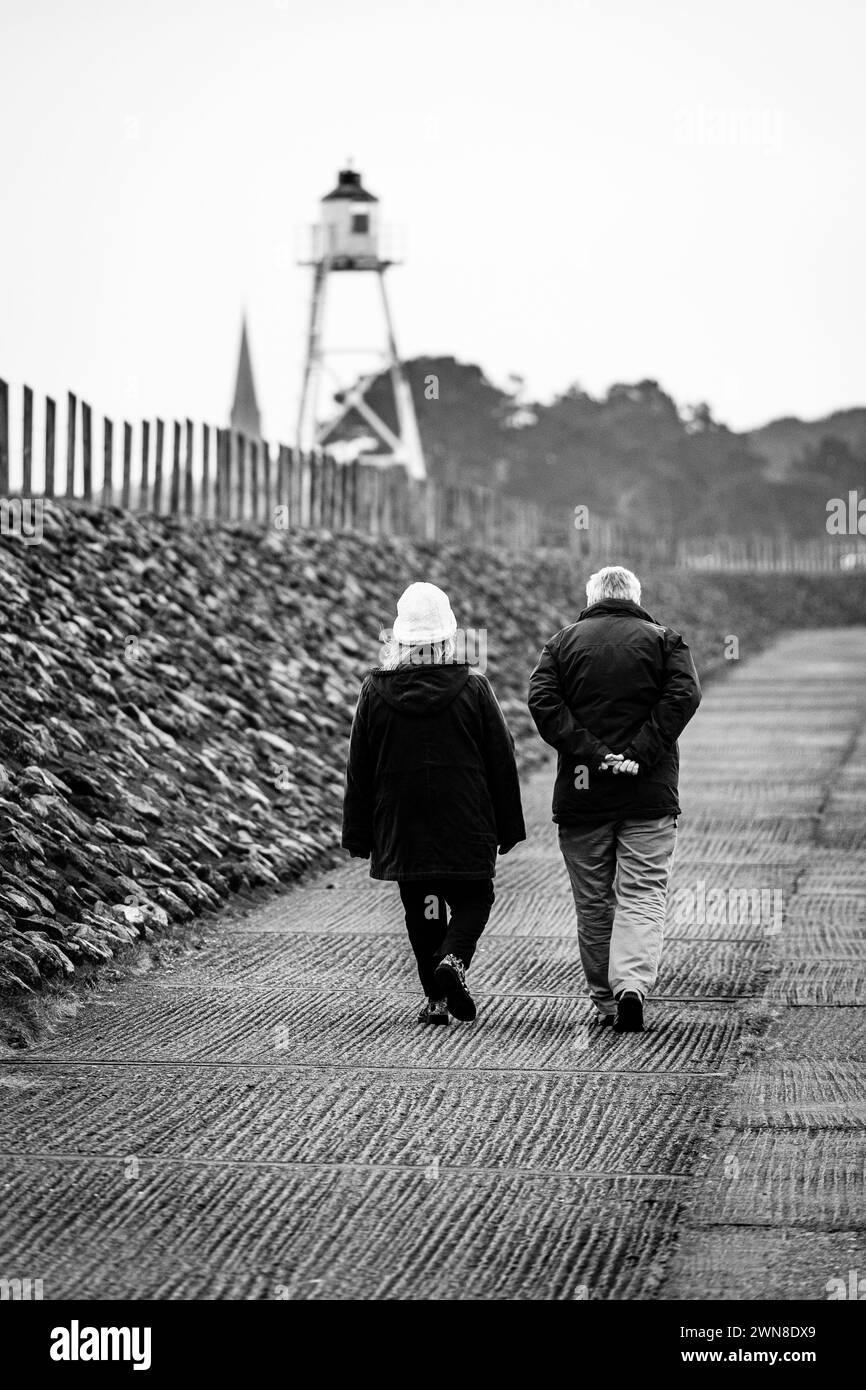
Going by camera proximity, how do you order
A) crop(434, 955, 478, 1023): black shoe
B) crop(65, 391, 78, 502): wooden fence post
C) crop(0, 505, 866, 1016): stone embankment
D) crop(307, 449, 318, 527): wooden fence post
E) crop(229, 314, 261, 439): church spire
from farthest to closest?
crop(229, 314, 261, 439): church spire → crop(307, 449, 318, 527): wooden fence post → crop(65, 391, 78, 502): wooden fence post → crop(0, 505, 866, 1016): stone embankment → crop(434, 955, 478, 1023): black shoe

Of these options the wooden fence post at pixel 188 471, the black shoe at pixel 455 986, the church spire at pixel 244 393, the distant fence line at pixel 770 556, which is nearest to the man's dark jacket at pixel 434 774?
the black shoe at pixel 455 986

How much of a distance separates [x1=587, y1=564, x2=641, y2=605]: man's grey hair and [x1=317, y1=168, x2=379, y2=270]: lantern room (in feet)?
155

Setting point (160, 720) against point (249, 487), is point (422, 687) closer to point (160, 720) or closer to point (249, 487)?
point (160, 720)

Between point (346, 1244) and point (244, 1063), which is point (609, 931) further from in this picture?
point (346, 1244)

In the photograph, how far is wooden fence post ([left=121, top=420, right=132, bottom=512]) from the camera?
19.6 metres

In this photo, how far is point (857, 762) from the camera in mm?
18469

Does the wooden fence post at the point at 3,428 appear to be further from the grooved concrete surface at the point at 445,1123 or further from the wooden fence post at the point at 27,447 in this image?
the grooved concrete surface at the point at 445,1123

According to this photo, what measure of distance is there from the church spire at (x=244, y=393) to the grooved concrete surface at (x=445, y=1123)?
330 ft

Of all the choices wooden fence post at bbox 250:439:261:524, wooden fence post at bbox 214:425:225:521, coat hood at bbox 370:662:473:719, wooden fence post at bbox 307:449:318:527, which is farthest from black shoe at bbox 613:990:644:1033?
wooden fence post at bbox 307:449:318:527

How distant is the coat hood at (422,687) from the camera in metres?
7.85

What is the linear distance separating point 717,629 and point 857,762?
23895 millimetres

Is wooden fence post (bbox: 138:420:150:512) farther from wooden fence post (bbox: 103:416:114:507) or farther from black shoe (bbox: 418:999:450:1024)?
black shoe (bbox: 418:999:450:1024)

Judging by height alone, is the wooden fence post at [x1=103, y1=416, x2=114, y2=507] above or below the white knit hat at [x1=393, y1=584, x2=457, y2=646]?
above
